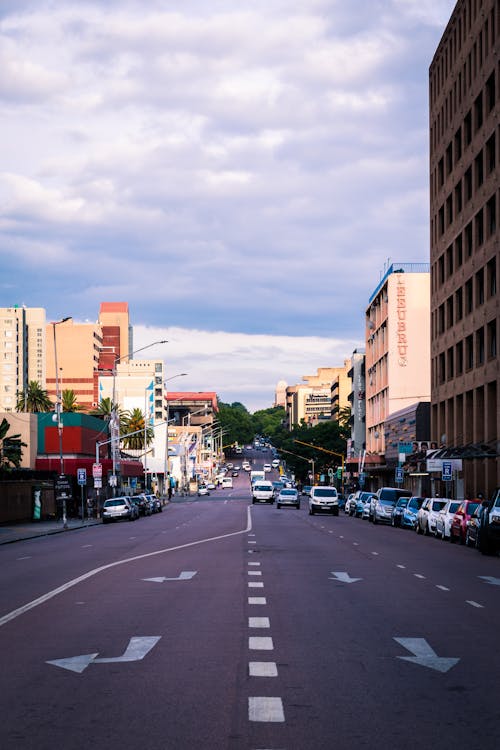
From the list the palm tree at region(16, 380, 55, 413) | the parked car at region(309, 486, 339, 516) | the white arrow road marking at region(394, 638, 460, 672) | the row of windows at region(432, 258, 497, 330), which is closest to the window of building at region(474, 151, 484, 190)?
the row of windows at region(432, 258, 497, 330)

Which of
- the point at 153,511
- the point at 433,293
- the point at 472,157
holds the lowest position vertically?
the point at 153,511

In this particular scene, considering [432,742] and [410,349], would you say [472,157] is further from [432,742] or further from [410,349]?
[432,742]

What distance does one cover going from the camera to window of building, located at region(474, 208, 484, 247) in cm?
6253

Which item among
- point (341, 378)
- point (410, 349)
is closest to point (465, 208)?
point (410, 349)

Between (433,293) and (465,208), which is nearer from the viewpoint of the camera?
(465,208)

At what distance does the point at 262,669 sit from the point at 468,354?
57.3 meters

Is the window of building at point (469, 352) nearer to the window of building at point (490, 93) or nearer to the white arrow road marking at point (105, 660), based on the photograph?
the window of building at point (490, 93)

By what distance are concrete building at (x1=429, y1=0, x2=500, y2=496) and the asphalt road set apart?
3293 cm

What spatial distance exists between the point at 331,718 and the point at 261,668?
2266mm

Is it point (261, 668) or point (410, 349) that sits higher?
point (410, 349)

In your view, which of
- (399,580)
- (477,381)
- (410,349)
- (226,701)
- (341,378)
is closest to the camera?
(226,701)

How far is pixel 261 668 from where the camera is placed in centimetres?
1059

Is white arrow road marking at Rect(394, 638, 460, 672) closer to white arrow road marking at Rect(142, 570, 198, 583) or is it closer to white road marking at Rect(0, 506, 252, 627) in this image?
white road marking at Rect(0, 506, 252, 627)

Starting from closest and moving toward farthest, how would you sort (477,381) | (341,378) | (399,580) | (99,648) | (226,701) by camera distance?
(226,701), (99,648), (399,580), (477,381), (341,378)
